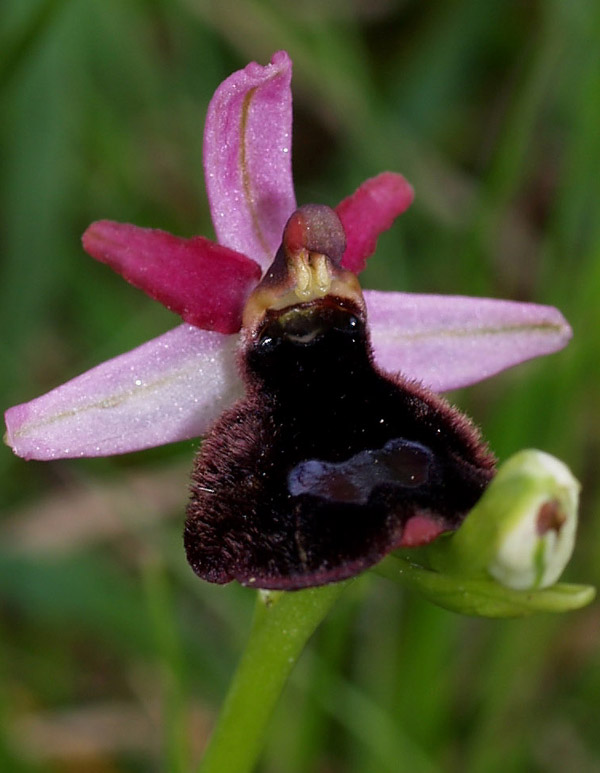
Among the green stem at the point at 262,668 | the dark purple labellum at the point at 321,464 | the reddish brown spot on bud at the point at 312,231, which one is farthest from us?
the reddish brown spot on bud at the point at 312,231

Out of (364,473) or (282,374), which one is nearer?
(364,473)

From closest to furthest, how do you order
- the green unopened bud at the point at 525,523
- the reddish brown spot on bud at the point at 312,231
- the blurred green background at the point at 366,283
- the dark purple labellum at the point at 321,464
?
the green unopened bud at the point at 525,523
the dark purple labellum at the point at 321,464
the reddish brown spot on bud at the point at 312,231
the blurred green background at the point at 366,283

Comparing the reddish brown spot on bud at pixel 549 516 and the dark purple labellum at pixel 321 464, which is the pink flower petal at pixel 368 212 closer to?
the dark purple labellum at pixel 321 464

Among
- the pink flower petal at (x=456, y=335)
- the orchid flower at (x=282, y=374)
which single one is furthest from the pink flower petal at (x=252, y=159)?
the pink flower petal at (x=456, y=335)

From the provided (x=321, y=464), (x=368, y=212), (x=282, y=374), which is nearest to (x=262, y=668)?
(x=321, y=464)

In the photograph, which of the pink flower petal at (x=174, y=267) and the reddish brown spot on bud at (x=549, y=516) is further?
the pink flower petal at (x=174, y=267)

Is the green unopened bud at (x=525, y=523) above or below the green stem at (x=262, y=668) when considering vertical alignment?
above

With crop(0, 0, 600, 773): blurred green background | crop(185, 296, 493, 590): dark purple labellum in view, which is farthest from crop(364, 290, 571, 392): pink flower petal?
crop(0, 0, 600, 773): blurred green background

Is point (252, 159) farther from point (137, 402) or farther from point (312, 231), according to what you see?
point (137, 402)
